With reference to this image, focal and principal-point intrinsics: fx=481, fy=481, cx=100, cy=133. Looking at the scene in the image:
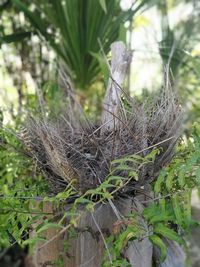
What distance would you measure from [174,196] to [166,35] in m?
1.84

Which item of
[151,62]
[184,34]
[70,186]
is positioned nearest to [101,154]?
[70,186]

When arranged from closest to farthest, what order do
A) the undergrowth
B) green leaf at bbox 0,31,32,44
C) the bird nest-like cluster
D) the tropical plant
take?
the undergrowth, the bird nest-like cluster, green leaf at bbox 0,31,32,44, the tropical plant

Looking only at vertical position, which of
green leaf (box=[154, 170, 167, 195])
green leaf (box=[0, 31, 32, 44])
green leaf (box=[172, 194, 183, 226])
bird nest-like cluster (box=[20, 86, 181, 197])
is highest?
green leaf (box=[0, 31, 32, 44])

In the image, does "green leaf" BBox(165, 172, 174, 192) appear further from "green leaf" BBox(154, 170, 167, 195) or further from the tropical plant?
the tropical plant

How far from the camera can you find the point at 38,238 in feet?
3.15

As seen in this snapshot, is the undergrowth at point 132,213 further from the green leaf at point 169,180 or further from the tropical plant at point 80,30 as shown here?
the tropical plant at point 80,30

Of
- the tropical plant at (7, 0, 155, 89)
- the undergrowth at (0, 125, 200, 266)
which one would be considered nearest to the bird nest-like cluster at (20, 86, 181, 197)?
the undergrowth at (0, 125, 200, 266)

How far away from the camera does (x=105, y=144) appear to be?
113cm

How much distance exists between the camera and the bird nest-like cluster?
3.60 ft

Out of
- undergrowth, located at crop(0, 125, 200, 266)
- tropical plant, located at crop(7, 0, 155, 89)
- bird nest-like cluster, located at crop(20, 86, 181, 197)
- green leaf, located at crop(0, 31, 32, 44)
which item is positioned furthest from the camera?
tropical plant, located at crop(7, 0, 155, 89)

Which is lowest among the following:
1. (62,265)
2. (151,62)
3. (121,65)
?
(62,265)

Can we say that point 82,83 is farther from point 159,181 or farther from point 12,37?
point 159,181

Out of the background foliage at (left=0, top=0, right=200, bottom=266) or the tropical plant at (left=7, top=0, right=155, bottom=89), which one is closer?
the background foliage at (left=0, top=0, right=200, bottom=266)

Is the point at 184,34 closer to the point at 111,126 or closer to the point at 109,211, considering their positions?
the point at 111,126
